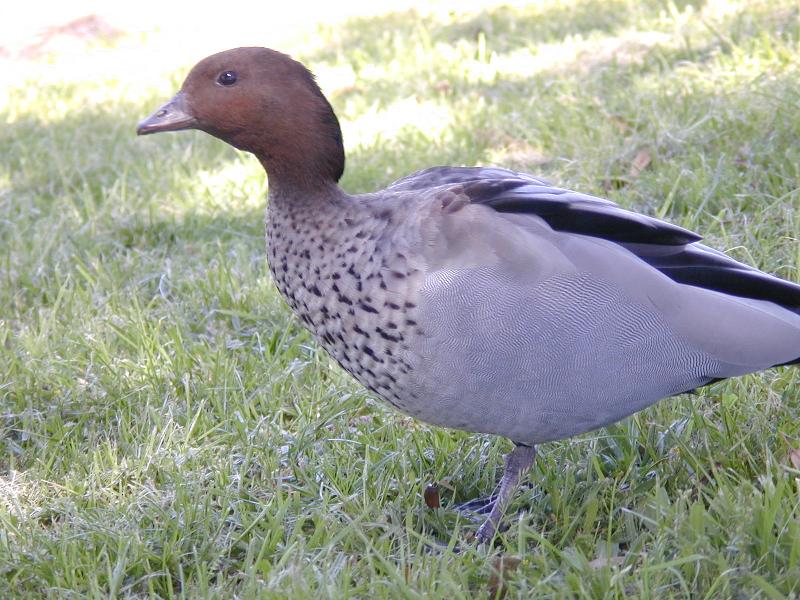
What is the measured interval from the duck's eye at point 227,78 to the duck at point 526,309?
1.67ft

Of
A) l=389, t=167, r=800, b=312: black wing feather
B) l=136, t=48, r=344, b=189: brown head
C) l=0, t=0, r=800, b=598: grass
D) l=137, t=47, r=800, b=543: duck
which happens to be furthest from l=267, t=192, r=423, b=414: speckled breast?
l=0, t=0, r=800, b=598: grass

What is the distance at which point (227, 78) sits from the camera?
3.05m

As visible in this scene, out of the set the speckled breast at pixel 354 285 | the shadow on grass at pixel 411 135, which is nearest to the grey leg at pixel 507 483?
the speckled breast at pixel 354 285

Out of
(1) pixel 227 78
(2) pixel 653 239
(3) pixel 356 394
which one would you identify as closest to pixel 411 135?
(3) pixel 356 394

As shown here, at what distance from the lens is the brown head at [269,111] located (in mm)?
3031

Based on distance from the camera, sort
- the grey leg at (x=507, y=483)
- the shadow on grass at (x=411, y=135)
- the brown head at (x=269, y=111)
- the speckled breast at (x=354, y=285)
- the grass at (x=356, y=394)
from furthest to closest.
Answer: the shadow on grass at (x=411, y=135) < the brown head at (x=269, y=111) < the grey leg at (x=507, y=483) < the speckled breast at (x=354, y=285) < the grass at (x=356, y=394)

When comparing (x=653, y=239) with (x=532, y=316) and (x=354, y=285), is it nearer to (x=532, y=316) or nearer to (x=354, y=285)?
(x=532, y=316)

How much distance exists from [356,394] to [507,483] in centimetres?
77

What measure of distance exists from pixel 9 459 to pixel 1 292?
1.27 meters

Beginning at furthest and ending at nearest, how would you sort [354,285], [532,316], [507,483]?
[507,483] < [354,285] < [532,316]

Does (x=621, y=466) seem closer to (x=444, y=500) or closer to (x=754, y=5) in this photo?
(x=444, y=500)

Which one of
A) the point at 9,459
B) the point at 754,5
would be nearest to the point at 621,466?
the point at 9,459

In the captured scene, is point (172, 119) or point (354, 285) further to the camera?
point (172, 119)

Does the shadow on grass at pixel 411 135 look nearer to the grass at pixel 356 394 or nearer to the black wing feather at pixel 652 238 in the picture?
the grass at pixel 356 394
